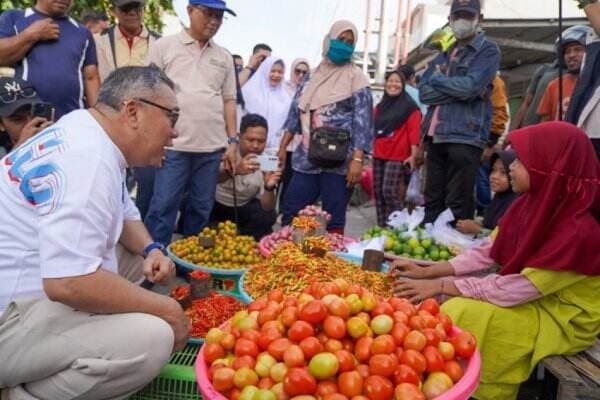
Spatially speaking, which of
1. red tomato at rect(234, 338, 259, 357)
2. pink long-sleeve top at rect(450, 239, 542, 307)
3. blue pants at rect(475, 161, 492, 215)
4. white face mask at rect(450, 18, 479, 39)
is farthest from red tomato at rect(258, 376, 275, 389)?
blue pants at rect(475, 161, 492, 215)

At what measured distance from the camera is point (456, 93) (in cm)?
418

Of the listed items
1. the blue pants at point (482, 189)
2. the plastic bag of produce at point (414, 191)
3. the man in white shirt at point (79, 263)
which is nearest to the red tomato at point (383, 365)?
the man in white shirt at point (79, 263)

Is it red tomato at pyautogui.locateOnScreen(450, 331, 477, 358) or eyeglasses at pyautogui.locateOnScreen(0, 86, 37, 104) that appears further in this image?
eyeglasses at pyautogui.locateOnScreen(0, 86, 37, 104)

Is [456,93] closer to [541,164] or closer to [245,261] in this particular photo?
[541,164]

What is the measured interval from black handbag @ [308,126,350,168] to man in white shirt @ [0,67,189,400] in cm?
231

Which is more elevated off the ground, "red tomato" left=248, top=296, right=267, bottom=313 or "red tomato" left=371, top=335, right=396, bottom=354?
"red tomato" left=371, top=335, right=396, bottom=354

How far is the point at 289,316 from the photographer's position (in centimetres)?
171

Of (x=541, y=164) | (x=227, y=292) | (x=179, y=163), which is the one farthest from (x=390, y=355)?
(x=179, y=163)

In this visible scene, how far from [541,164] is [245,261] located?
2.32m

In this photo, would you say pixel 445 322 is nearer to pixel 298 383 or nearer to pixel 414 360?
pixel 414 360

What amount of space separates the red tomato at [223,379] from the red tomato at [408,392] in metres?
0.52

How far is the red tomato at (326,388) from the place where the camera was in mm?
1485

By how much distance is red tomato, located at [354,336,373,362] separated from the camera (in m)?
1.60

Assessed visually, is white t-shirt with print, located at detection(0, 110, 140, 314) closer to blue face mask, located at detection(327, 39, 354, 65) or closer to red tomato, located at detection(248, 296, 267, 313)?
red tomato, located at detection(248, 296, 267, 313)
